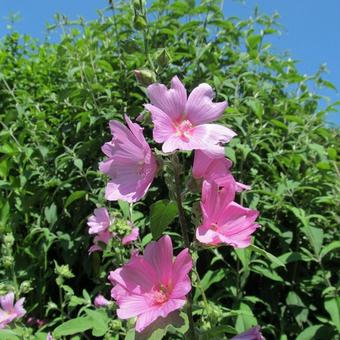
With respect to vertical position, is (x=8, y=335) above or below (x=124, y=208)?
below

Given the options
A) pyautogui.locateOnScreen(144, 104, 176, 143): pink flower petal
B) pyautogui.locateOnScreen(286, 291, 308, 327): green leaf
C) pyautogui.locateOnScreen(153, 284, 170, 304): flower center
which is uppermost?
pyautogui.locateOnScreen(144, 104, 176, 143): pink flower petal

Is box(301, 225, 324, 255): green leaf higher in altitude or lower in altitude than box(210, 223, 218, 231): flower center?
higher

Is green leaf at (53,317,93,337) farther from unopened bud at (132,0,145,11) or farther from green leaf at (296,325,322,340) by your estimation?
green leaf at (296,325,322,340)

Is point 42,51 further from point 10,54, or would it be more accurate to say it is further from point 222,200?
point 222,200

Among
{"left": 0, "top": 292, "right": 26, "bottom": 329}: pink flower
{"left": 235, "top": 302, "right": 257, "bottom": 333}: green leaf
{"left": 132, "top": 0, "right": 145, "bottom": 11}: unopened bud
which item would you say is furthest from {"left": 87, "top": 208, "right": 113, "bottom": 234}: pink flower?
{"left": 132, "top": 0, "right": 145, "bottom": 11}: unopened bud

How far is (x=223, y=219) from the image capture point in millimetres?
1291

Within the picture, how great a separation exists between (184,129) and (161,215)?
22 cm

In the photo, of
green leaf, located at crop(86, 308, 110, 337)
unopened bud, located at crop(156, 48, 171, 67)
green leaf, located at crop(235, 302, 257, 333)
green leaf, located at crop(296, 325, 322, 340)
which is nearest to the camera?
unopened bud, located at crop(156, 48, 171, 67)

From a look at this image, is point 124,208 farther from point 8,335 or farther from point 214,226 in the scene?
point 214,226

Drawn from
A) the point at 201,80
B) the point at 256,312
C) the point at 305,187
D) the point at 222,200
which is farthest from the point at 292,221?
the point at 222,200

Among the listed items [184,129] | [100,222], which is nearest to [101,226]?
[100,222]

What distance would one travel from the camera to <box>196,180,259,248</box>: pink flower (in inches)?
49.5

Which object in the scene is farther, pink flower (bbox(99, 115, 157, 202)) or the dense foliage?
the dense foliage

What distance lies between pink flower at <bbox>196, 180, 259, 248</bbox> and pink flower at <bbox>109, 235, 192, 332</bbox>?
0.25 feet
